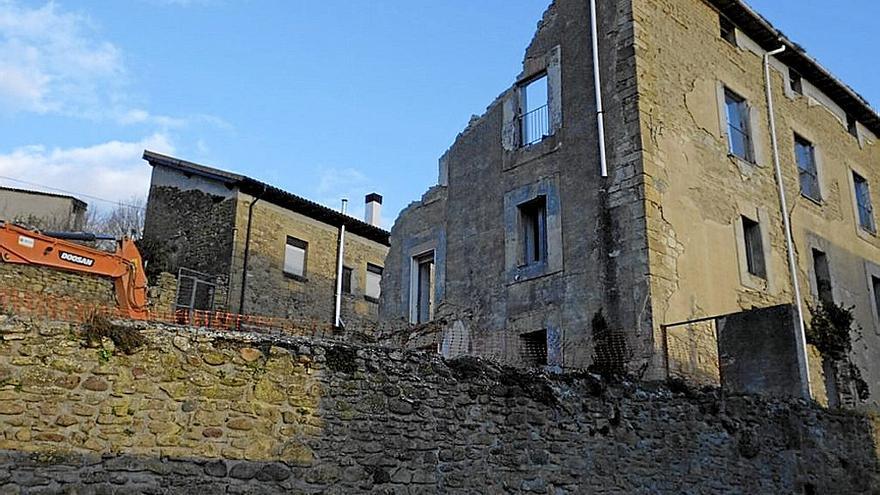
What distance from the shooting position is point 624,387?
29.3 ft

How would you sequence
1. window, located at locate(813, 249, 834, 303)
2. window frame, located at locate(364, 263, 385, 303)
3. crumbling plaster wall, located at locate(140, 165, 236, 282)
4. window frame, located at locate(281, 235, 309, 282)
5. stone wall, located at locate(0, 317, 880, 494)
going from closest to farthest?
stone wall, located at locate(0, 317, 880, 494), window, located at locate(813, 249, 834, 303), crumbling plaster wall, located at locate(140, 165, 236, 282), window frame, located at locate(281, 235, 309, 282), window frame, located at locate(364, 263, 385, 303)

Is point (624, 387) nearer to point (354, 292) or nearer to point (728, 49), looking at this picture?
point (728, 49)

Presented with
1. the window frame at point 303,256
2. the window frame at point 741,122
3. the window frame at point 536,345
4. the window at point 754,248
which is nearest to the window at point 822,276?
the window at point 754,248

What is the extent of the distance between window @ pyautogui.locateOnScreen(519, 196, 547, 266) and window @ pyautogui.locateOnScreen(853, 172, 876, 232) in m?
8.42

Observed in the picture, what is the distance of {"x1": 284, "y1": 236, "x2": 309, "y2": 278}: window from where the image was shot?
21312 mm

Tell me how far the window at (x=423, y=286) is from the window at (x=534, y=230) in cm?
252

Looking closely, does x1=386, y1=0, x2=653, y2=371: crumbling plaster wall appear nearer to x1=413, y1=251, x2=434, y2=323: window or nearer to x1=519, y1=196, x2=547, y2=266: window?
x1=519, y1=196, x2=547, y2=266: window

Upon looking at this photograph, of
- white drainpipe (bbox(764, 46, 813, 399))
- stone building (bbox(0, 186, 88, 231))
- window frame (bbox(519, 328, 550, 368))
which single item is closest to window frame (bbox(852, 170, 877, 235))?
white drainpipe (bbox(764, 46, 813, 399))

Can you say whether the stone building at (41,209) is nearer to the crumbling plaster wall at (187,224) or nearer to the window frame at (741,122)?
the crumbling plaster wall at (187,224)

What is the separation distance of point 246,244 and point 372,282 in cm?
533

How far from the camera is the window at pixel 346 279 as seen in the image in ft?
76.1

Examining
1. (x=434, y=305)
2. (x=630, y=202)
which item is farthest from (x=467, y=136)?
(x=630, y=202)

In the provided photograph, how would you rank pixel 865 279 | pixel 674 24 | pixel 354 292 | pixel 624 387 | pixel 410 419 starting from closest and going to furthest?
pixel 410 419, pixel 624 387, pixel 674 24, pixel 865 279, pixel 354 292

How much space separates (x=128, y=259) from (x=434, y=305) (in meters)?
5.71
